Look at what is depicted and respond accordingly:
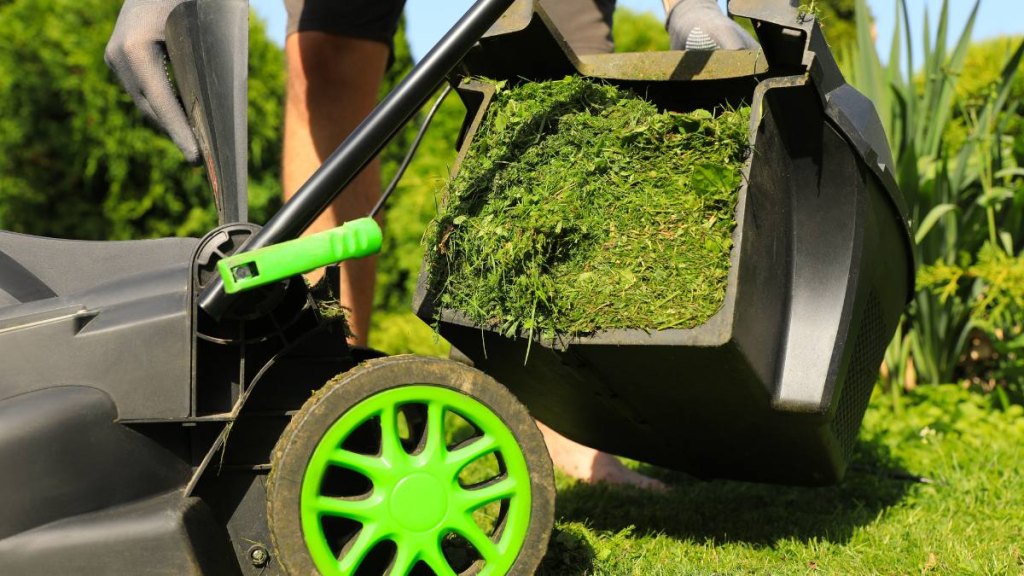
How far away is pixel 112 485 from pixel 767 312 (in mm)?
959

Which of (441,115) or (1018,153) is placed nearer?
(1018,153)

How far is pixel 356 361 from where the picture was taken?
5.21 feet

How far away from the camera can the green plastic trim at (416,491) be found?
4.36 feet

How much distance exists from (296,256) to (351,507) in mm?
342

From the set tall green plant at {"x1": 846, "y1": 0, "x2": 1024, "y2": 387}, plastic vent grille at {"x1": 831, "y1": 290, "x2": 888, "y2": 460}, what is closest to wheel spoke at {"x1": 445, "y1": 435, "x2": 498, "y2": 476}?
plastic vent grille at {"x1": 831, "y1": 290, "x2": 888, "y2": 460}

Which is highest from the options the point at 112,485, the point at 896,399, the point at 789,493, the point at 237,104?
the point at 237,104

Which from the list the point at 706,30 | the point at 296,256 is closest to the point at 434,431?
the point at 296,256

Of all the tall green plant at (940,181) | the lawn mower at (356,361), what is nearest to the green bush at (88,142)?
the tall green plant at (940,181)

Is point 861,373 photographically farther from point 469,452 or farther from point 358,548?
point 358,548

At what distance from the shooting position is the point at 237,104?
1628 millimetres

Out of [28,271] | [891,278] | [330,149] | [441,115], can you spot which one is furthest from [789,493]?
[441,115]

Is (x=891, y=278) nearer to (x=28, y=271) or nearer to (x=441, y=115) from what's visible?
(x=28, y=271)

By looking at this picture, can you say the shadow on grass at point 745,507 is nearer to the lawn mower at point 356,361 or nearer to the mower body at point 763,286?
the mower body at point 763,286

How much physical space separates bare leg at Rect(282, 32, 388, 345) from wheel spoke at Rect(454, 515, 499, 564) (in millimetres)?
1088
